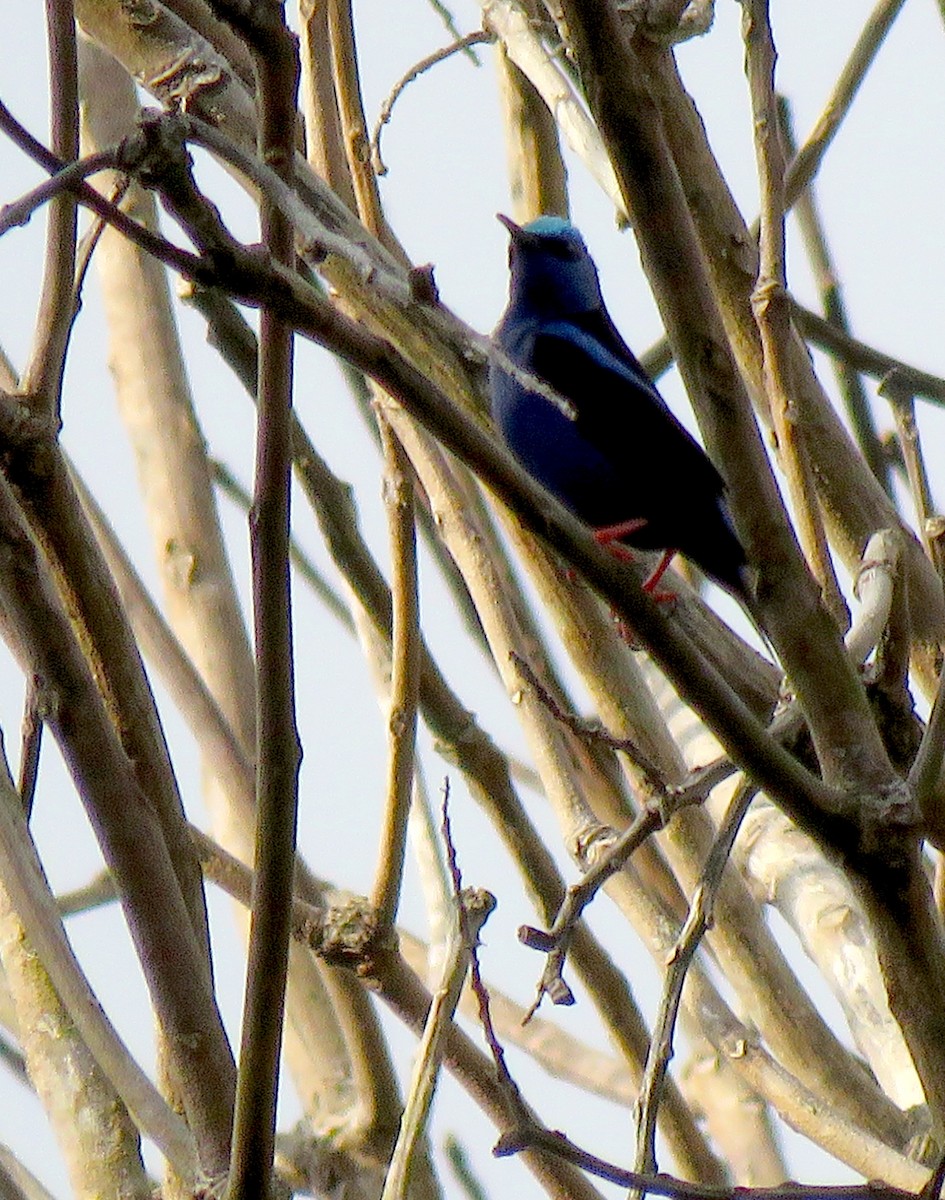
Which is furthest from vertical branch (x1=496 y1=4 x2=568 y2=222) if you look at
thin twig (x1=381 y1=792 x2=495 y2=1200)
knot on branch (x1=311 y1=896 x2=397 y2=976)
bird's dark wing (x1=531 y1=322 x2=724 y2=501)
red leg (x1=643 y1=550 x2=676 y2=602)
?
thin twig (x1=381 y1=792 x2=495 y2=1200)

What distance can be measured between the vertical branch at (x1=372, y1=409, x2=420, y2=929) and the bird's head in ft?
6.85

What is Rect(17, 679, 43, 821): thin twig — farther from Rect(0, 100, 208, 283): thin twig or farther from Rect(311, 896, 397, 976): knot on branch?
Rect(0, 100, 208, 283): thin twig

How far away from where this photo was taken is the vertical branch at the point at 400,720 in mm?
2832

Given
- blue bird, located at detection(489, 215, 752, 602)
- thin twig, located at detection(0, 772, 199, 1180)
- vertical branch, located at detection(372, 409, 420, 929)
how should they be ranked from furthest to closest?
blue bird, located at detection(489, 215, 752, 602) < vertical branch, located at detection(372, 409, 420, 929) < thin twig, located at detection(0, 772, 199, 1180)

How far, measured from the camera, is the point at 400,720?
2.83 m

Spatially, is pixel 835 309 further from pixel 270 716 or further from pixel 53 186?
pixel 53 186

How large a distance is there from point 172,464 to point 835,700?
6.50 feet

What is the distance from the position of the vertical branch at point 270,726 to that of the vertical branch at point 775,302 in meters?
1.32

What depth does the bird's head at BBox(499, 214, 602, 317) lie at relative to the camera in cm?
486

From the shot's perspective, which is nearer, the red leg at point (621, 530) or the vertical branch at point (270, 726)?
the vertical branch at point (270, 726)

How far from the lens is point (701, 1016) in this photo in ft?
10.2

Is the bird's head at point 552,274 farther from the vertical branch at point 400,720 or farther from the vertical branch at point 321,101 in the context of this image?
the vertical branch at point 400,720

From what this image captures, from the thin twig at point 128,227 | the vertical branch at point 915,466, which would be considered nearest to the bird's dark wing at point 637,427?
the vertical branch at point 915,466

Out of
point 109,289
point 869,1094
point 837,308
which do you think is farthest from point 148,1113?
point 837,308
